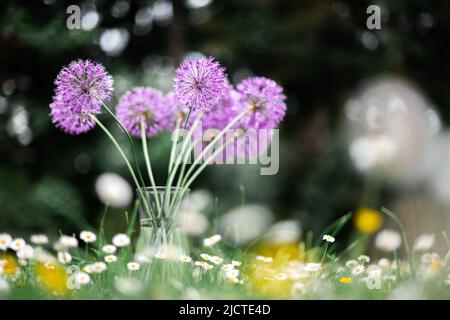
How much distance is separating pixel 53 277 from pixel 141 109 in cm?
66

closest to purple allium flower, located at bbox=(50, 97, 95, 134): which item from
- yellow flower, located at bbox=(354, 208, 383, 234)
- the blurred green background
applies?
yellow flower, located at bbox=(354, 208, 383, 234)

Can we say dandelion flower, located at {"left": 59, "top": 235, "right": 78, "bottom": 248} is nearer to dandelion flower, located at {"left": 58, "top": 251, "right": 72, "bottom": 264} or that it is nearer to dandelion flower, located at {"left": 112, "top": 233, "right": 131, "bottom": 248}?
dandelion flower, located at {"left": 58, "top": 251, "right": 72, "bottom": 264}

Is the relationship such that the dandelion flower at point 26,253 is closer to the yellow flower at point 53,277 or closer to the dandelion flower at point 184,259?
the yellow flower at point 53,277

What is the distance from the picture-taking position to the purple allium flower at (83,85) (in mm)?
1635

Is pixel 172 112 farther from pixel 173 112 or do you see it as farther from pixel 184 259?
pixel 184 259

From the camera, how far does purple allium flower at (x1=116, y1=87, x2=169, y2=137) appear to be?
6.37 feet

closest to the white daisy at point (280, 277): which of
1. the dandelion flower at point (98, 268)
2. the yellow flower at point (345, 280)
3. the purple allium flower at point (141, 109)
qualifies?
the yellow flower at point (345, 280)

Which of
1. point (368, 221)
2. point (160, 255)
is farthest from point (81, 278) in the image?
point (368, 221)

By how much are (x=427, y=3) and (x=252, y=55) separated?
2247 millimetres

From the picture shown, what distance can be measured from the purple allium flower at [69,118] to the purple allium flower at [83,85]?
0.03m

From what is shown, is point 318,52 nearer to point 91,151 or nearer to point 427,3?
point 427,3

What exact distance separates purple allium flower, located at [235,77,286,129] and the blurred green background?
9.19 ft

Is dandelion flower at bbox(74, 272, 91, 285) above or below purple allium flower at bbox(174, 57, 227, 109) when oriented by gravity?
below

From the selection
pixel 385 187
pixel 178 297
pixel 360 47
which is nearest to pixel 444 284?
pixel 178 297
